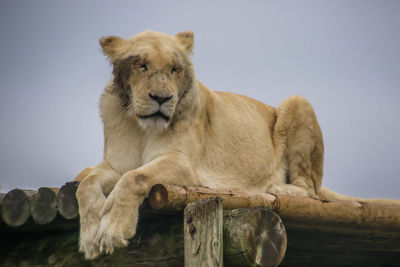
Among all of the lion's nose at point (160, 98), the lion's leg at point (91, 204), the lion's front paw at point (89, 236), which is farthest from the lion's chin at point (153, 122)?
the lion's front paw at point (89, 236)

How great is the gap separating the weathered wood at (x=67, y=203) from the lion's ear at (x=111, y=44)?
1.44 m

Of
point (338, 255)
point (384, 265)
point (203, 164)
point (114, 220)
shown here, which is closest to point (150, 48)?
point (203, 164)

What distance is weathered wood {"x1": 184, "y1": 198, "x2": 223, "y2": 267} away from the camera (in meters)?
4.16

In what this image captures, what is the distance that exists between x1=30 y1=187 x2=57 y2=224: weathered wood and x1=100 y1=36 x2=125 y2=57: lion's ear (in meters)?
1.58

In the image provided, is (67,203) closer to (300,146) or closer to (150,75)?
(150,75)

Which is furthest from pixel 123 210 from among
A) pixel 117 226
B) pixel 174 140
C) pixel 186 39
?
pixel 186 39

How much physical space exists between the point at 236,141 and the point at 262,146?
0.41 metres

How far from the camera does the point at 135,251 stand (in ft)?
16.6

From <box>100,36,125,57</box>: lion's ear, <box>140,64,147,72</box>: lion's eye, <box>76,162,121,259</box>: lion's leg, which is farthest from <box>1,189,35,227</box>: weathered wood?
<box>100,36,125,57</box>: lion's ear

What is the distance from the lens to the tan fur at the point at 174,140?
491 centimetres

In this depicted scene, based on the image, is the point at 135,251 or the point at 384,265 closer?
the point at 135,251

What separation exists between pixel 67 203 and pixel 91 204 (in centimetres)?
24

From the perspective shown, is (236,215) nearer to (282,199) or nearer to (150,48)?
(282,199)

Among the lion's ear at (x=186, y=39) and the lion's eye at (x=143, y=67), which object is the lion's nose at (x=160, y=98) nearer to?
the lion's eye at (x=143, y=67)
